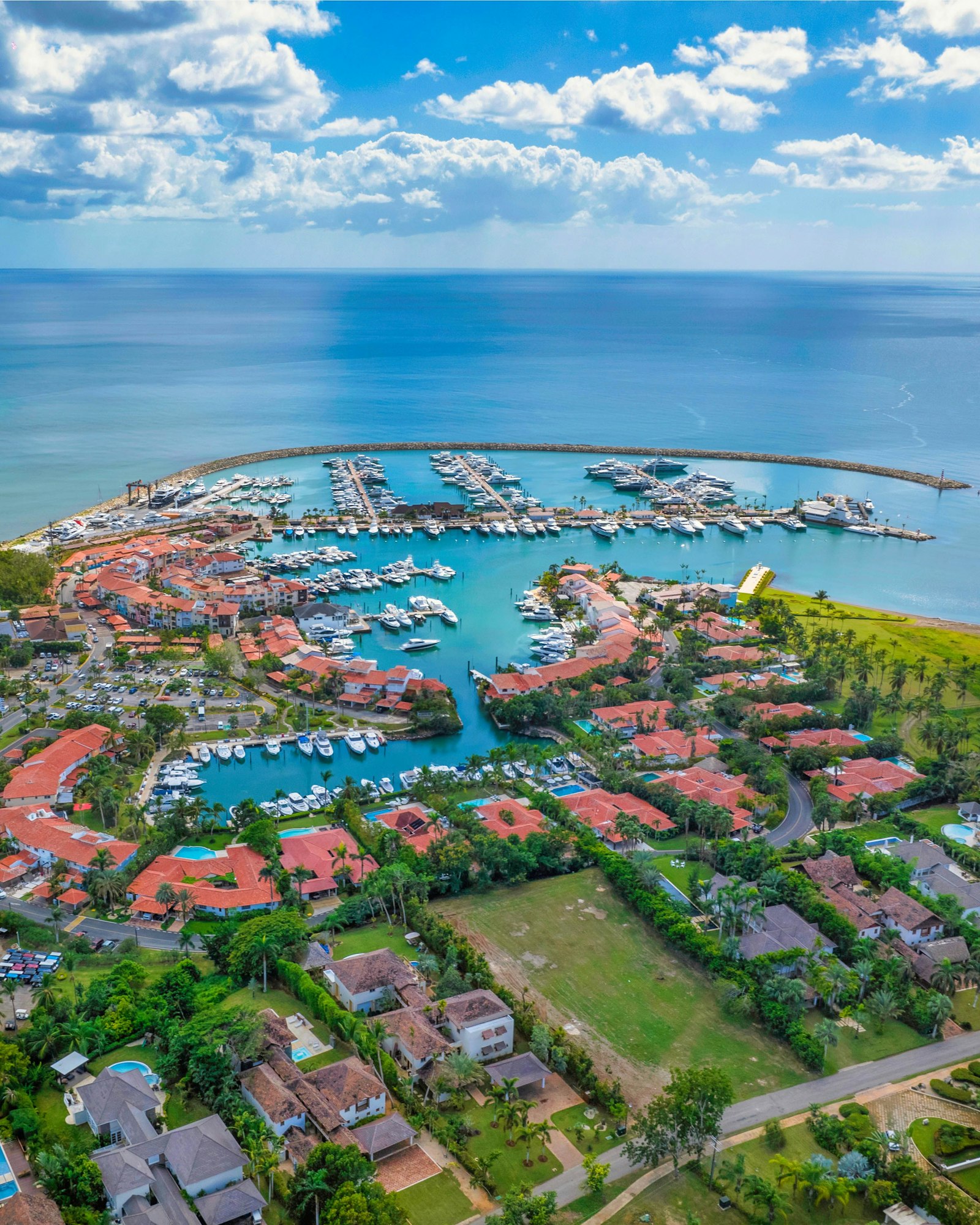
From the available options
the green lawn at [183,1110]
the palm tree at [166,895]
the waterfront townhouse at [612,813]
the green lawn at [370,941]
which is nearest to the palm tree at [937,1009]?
the waterfront townhouse at [612,813]

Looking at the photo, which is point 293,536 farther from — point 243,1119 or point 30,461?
point 243,1119

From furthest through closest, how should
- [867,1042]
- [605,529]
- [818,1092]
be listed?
1. [605,529]
2. [867,1042]
3. [818,1092]

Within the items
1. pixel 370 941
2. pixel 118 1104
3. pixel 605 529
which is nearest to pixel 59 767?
pixel 370 941

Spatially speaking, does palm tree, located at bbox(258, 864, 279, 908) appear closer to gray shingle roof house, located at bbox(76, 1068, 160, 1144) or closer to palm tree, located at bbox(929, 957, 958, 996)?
gray shingle roof house, located at bbox(76, 1068, 160, 1144)

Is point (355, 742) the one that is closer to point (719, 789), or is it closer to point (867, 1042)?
point (719, 789)

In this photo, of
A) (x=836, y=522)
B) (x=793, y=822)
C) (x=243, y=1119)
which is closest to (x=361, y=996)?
(x=243, y=1119)

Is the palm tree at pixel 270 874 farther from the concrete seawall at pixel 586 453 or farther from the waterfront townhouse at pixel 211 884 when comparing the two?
the concrete seawall at pixel 586 453

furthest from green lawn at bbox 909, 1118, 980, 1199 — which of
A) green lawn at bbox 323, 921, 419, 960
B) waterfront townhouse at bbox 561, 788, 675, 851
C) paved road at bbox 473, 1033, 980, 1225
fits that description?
green lawn at bbox 323, 921, 419, 960
